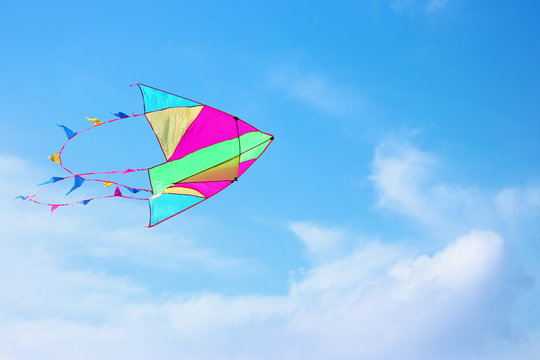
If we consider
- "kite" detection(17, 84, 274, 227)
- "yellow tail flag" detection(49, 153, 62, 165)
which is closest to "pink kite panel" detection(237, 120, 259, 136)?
"kite" detection(17, 84, 274, 227)

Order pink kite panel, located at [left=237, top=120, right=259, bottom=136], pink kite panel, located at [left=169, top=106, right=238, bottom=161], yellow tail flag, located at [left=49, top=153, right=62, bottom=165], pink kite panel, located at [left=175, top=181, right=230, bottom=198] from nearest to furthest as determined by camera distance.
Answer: yellow tail flag, located at [left=49, top=153, right=62, bottom=165] → pink kite panel, located at [left=237, top=120, right=259, bottom=136] → pink kite panel, located at [left=169, top=106, right=238, bottom=161] → pink kite panel, located at [left=175, top=181, right=230, bottom=198]

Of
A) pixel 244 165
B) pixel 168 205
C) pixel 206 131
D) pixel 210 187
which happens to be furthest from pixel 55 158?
pixel 244 165

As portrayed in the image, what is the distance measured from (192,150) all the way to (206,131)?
873 mm

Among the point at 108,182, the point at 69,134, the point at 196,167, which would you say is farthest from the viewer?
the point at 196,167

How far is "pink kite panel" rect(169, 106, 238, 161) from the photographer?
18.8 m

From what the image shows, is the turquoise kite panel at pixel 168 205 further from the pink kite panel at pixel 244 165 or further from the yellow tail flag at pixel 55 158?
the yellow tail flag at pixel 55 158

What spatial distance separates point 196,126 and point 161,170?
76.9 inches

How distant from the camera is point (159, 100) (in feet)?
60.3

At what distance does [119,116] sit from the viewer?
16594 mm

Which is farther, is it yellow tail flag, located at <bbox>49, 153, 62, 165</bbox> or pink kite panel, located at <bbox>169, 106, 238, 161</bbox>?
pink kite panel, located at <bbox>169, 106, 238, 161</bbox>

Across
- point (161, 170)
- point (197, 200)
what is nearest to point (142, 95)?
point (161, 170)

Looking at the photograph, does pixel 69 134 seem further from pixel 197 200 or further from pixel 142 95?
pixel 197 200

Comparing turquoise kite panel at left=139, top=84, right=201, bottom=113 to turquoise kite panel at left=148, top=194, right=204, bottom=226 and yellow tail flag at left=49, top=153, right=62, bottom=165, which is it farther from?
yellow tail flag at left=49, top=153, right=62, bottom=165

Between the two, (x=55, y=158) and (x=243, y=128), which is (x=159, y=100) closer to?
(x=243, y=128)
